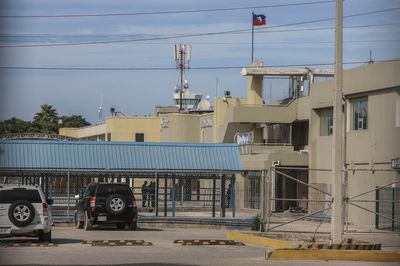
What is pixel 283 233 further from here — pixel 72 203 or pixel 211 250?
pixel 72 203

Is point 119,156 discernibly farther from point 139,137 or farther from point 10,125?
point 139,137

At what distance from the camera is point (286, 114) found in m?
53.1

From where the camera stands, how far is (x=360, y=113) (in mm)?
38500

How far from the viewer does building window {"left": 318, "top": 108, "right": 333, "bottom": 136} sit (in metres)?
43.8

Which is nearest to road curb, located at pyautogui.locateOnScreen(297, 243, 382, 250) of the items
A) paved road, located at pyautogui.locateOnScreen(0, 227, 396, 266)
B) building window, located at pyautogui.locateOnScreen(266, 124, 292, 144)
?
paved road, located at pyautogui.locateOnScreen(0, 227, 396, 266)

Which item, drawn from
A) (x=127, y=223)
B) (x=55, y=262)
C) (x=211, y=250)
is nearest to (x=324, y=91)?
(x=127, y=223)

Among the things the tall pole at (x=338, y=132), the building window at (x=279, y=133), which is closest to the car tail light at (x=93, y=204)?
the tall pole at (x=338, y=132)

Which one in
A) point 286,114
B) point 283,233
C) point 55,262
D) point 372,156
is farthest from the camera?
point 286,114

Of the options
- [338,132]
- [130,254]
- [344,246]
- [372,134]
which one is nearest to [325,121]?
[372,134]

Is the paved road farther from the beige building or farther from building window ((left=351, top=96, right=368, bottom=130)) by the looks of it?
building window ((left=351, top=96, right=368, bottom=130))

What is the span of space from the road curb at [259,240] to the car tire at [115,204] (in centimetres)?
443

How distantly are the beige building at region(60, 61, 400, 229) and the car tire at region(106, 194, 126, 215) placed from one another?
6232 mm

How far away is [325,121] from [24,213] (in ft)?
84.9

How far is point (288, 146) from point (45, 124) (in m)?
56.0
